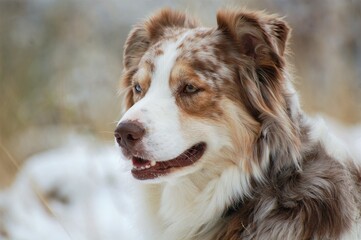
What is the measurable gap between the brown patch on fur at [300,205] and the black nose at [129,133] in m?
0.54

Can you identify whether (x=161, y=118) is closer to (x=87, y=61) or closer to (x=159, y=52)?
(x=159, y=52)

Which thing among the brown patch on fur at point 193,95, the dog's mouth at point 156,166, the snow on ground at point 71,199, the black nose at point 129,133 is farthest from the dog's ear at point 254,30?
the snow on ground at point 71,199

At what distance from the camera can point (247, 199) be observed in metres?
2.41

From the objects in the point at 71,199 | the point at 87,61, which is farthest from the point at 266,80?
the point at 87,61

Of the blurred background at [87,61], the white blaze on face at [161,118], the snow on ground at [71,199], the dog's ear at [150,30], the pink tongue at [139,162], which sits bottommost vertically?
the snow on ground at [71,199]

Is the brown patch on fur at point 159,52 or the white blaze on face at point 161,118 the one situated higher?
the brown patch on fur at point 159,52

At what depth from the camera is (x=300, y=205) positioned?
231 centimetres

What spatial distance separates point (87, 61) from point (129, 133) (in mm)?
3014

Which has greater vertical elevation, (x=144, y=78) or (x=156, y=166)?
(x=144, y=78)

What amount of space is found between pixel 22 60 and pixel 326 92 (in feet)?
8.86

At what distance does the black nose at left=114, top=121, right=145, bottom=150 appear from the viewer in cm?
224

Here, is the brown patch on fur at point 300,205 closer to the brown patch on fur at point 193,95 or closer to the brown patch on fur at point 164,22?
the brown patch on fur at point 193,95

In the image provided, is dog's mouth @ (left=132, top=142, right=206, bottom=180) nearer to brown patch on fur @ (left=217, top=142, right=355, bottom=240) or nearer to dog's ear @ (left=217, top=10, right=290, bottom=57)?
brown patch on fur @ (left=217, top=142, right=355, bottom=240)

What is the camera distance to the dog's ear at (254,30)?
241 centimetres
